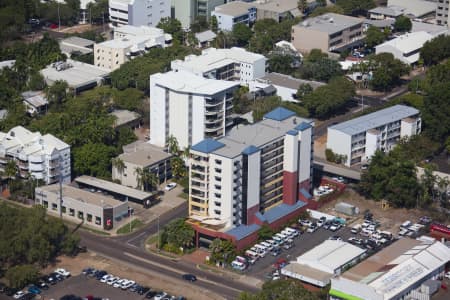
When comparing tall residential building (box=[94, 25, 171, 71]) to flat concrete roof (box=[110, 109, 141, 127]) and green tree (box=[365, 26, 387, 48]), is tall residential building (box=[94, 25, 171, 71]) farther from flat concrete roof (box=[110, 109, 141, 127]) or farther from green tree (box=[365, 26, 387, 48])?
green tree (box=[365, 26, 387, 48])

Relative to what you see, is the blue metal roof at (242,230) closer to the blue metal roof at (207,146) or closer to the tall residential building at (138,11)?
the blue metal roof at (207,146)

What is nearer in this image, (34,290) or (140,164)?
(34,290)

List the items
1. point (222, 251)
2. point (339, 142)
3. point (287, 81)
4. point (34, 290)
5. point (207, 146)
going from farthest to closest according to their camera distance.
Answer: point (287, 81) < point (339, 142) < point (207, 146) < point (222, 251) < point (34, 290)

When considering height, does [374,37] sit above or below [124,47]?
below

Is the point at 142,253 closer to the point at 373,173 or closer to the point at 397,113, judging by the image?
the point at 373,173

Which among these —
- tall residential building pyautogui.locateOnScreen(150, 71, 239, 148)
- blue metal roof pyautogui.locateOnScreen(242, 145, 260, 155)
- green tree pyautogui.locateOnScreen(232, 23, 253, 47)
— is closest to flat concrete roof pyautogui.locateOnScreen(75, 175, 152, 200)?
tall residential building pyautogui.locateOnScreen(150, 71, 239, 148)

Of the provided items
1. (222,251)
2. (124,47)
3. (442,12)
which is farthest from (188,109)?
(442,12)

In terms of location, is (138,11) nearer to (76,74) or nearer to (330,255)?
(76,74)

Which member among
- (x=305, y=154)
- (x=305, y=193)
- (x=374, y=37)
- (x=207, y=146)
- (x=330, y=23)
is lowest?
(x=305, y=193)
